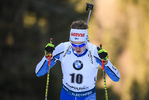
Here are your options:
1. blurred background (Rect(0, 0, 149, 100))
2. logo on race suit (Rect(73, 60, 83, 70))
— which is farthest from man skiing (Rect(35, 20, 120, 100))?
blurred background (Rect(0, 0, 149, 100))

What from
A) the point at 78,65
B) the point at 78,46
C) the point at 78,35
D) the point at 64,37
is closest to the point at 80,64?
the point at 78,65

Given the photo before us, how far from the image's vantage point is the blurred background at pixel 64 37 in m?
4.71

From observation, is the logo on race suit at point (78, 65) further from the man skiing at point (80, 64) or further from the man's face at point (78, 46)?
the man's face at point (78, 46)

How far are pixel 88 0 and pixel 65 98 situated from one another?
10.3ft

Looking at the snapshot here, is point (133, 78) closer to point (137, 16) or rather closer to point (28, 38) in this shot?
point (137, 16)

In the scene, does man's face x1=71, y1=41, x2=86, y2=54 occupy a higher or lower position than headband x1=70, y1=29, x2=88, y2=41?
lower

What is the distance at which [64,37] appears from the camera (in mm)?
4762

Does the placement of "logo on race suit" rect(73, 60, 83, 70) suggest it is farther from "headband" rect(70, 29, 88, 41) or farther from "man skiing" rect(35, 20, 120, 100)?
"headband" rect(70, 29, 88, 41)

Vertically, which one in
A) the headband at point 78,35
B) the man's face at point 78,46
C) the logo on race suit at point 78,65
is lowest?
the logo on race suit at point 78,65

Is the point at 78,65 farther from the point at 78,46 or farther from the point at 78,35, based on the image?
the point at 78,35

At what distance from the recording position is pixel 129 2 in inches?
186

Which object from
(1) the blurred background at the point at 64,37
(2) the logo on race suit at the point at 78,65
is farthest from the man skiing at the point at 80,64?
(1) the blurred background at the point at 64,37

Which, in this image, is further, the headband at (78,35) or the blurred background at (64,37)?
the blurred background at (64,37)

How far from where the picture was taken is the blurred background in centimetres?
471
